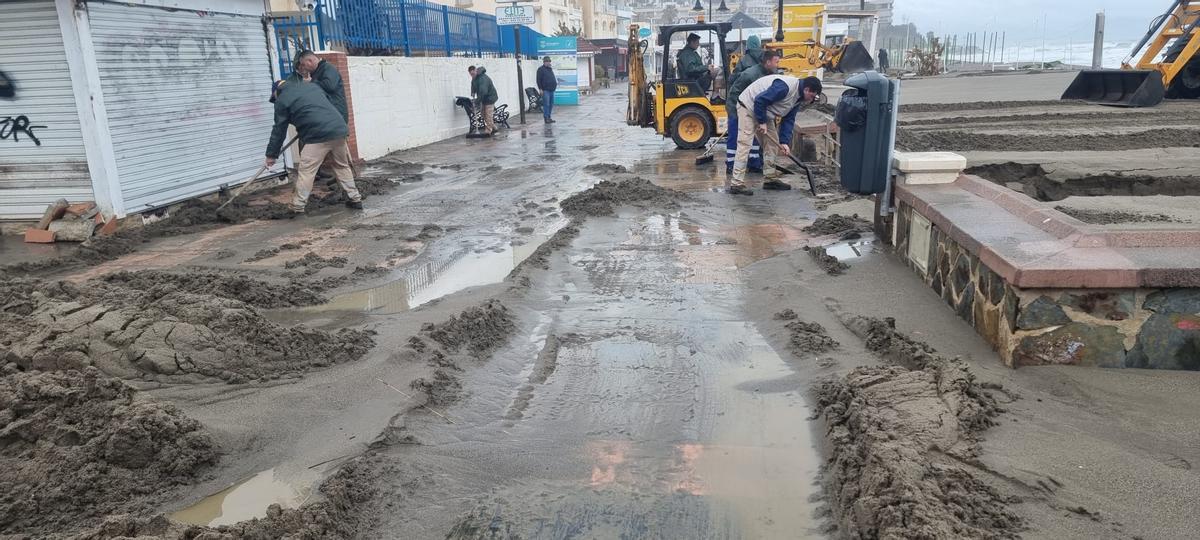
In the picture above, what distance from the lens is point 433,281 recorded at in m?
6.21

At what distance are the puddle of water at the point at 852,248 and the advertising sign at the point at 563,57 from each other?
22687 mm

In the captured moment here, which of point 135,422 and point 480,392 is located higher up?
point 135,422

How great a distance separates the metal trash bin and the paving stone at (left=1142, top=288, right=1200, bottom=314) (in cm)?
285

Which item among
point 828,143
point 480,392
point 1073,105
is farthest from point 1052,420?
point 1073,105

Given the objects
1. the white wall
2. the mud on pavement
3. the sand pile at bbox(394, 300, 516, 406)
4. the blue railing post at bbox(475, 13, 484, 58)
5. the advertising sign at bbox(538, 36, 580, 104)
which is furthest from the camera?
the advertising sign at bbox(538, 36, 580, 104)

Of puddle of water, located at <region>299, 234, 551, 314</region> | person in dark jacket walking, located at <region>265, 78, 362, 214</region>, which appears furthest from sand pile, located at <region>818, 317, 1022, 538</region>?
person in dark jacket walking, located at <region>265, 78, 362, 214</region>

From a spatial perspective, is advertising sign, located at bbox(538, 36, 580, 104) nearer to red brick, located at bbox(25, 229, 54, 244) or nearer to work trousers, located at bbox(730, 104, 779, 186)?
work trousers, located at bbox(730, 104, 779, 186)

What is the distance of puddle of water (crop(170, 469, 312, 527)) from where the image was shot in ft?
10.1

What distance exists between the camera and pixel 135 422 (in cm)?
336

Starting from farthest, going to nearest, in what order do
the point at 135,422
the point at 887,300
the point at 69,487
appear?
the point at 887,300 < the point at 135,422 < the point at 69,487

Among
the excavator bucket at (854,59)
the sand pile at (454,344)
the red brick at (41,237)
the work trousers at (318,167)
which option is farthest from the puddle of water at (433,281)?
the excavator bucket at (854,59)

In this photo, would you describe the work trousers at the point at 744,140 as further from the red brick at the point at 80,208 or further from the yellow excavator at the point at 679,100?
the red brick at the point at 80,208

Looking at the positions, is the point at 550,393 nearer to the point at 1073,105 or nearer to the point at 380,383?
the point at 380,383

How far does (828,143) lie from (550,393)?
857 cm
